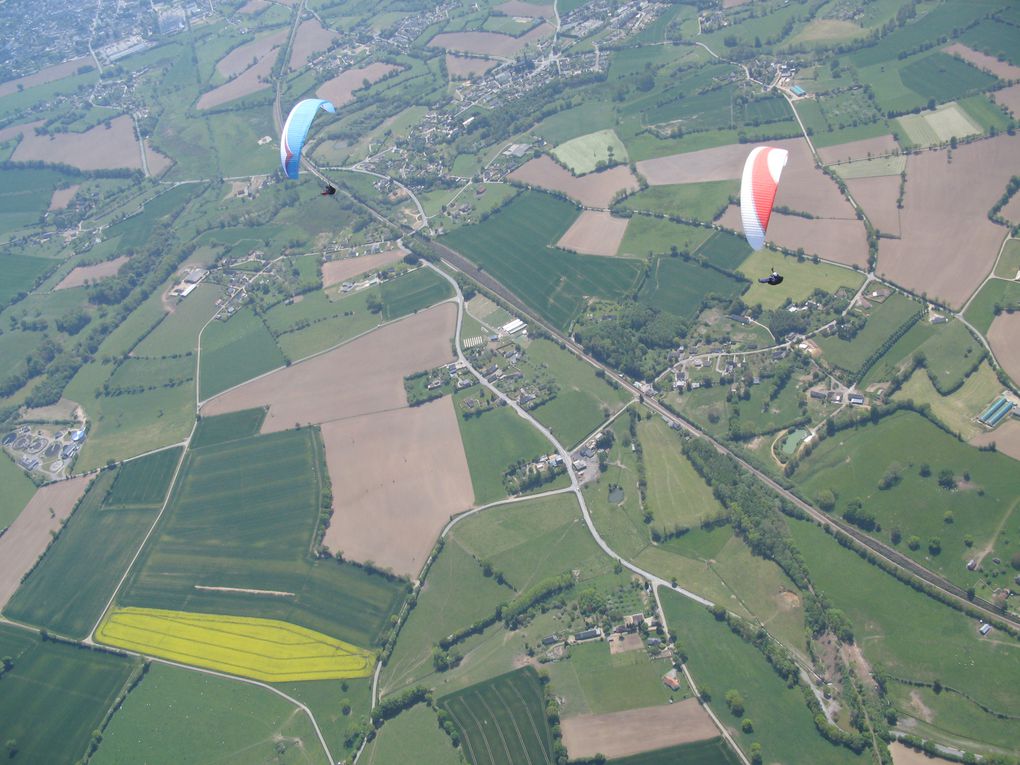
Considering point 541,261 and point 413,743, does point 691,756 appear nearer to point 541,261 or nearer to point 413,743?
point 413,743

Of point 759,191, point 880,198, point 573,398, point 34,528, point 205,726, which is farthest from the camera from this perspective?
point 880,198

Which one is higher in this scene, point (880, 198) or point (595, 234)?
point (595, 234)

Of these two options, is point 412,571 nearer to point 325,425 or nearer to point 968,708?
Answer: point 325,425

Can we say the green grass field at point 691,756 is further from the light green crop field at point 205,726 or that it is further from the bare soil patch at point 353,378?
the bare soil patch at point 353,378

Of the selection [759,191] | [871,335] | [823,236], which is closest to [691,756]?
[759,191]

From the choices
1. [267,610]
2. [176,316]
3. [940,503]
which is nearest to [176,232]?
[176,316]
